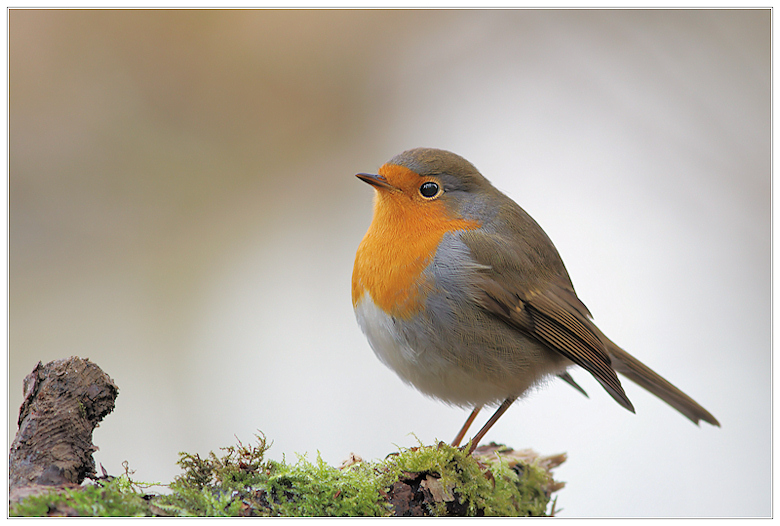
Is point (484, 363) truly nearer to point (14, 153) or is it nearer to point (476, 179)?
point (476, 179)

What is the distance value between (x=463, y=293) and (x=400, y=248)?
376 mm

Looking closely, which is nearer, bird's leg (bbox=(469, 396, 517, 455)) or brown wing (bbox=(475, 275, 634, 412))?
brown wing (bbox=(475, 275, 634, 412))

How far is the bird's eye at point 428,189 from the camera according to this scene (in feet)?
9.37

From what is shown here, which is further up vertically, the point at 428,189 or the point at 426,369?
the point at 428,189

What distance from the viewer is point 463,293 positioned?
2.58 metres

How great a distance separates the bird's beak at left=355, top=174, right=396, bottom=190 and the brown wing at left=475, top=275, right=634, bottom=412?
2.20 ft

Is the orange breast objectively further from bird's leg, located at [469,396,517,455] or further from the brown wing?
bird's leg, located at [469,396,517,455]

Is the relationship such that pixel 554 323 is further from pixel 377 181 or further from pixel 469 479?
pixel 377 181

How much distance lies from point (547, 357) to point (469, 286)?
24.9 inches

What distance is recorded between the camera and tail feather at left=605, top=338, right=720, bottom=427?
3291 millimetres

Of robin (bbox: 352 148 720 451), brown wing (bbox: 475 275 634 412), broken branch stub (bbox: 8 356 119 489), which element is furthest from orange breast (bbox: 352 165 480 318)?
broken branch stub (bbox: 8 356 119 489)

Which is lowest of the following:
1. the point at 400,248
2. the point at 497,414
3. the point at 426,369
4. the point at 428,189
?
the point at 497,414

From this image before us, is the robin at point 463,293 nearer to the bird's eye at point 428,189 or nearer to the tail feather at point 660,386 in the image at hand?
the bird's eye at point 428,189

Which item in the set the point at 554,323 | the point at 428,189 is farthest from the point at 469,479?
the point at 428,189
